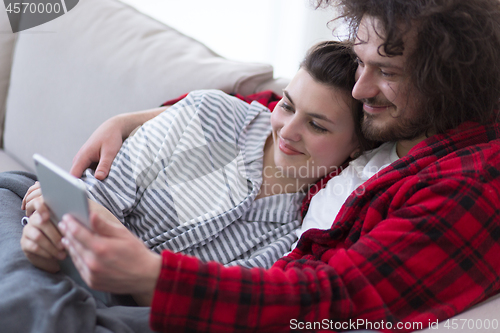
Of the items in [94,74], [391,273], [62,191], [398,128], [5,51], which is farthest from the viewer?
[5,51]

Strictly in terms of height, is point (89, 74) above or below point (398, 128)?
below


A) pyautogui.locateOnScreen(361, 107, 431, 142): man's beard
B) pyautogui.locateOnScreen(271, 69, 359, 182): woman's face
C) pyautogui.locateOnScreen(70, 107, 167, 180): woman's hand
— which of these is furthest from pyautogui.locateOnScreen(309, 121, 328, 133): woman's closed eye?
pyautogui.locateOnScreen(70, 107, 167, 180): woman's hand

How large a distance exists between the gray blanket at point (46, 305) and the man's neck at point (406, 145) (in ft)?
2.27

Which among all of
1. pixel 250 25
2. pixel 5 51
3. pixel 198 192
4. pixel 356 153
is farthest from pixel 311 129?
pixel 250 25

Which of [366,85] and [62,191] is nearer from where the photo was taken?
[62,191]

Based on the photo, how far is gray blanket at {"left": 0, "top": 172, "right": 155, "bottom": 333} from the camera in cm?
71

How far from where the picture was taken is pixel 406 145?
1071mm

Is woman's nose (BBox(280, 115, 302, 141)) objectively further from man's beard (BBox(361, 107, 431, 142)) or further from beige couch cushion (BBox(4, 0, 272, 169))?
beige couch cushion (BBox(4, 0, 272, 169))

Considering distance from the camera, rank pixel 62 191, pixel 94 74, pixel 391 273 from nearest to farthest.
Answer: pixel 62 191 → pixel 391 273 → pixel 94 74

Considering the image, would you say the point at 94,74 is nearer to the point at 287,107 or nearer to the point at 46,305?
the point at 287,107

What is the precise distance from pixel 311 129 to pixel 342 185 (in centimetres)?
16

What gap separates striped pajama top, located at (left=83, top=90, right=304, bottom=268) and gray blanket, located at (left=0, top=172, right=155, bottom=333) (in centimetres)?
→ 25

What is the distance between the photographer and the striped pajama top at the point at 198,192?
1083mm

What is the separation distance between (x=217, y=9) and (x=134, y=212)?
5.32ft
